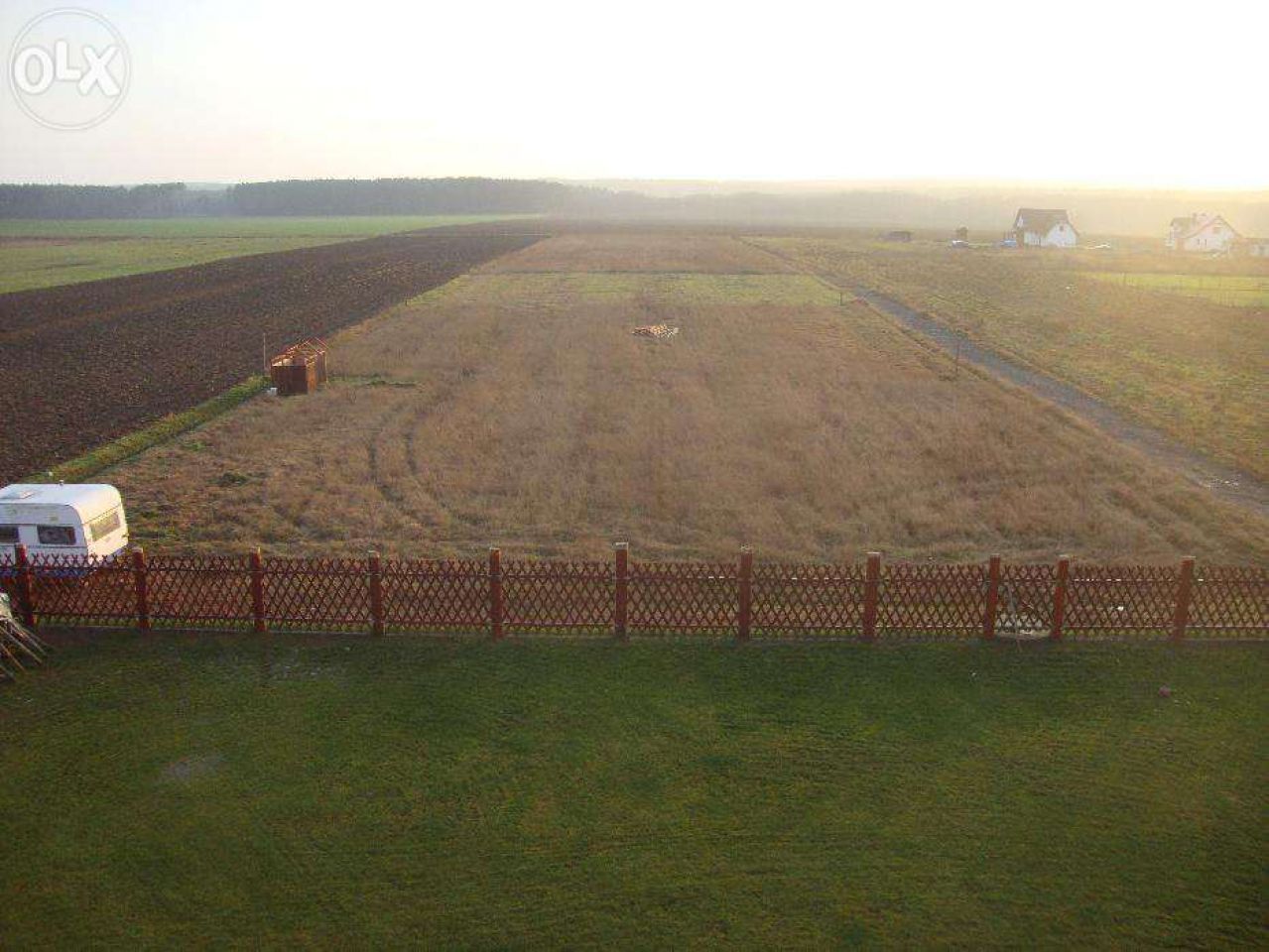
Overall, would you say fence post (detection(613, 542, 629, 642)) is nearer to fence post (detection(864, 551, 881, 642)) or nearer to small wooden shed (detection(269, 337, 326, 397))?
fence post (detection(864, 551, 881, 642))

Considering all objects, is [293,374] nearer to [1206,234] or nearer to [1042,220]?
[1042,220]

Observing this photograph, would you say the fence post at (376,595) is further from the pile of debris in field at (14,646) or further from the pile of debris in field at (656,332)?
the pile of debris in field at (656,332)

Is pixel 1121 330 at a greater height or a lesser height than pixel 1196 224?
lesser

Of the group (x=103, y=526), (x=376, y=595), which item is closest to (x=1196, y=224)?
(x=376, y=595)

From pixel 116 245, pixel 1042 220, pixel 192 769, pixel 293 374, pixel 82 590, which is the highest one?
pixel 1042 220

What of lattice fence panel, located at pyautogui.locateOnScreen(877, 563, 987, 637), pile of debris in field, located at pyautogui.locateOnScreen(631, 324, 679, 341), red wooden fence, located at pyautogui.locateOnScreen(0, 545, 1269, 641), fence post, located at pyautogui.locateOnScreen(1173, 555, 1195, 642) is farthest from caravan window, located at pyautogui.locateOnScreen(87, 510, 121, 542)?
pile of debris in field, located at pyautogui.locateOnScreen(631, 324, 679, 341)

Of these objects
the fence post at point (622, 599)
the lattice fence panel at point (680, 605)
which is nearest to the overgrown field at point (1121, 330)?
the lattice fence panel at point (680, 605)
